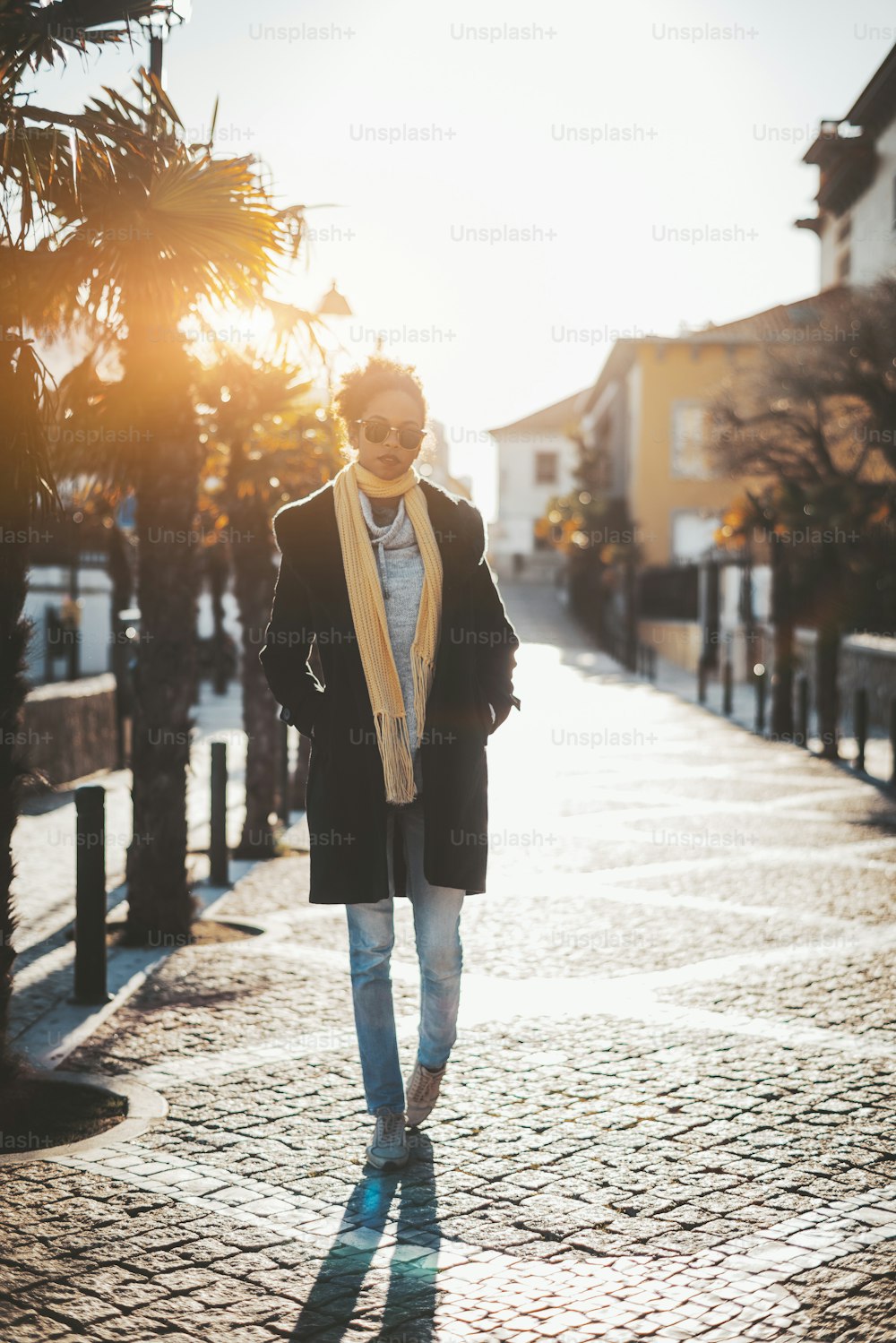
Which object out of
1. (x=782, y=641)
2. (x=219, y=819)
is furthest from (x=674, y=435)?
(x=219, y=819)

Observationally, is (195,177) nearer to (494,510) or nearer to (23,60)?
(23,60)

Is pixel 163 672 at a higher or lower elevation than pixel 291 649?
lower

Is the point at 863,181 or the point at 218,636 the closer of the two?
the point at 218,636

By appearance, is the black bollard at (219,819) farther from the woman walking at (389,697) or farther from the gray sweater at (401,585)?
the gray sweater at (401,585)

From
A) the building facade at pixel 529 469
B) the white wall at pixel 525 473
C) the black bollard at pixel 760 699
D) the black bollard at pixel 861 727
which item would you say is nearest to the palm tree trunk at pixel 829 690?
the black bollard at pixel 861 727

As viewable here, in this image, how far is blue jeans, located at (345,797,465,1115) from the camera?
3887mm

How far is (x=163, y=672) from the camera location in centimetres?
713

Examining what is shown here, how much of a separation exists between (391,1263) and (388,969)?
78cm

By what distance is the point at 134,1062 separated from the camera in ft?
16.2

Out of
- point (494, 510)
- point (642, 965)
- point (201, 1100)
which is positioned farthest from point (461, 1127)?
point (494, 510)

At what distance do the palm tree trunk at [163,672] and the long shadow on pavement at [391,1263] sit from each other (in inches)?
127

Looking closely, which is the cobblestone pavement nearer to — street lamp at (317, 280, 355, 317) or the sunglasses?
the sunglasses

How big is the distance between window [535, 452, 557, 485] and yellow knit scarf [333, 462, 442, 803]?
72899mm

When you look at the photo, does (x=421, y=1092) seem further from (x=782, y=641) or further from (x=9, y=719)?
(x=782, y=641)
